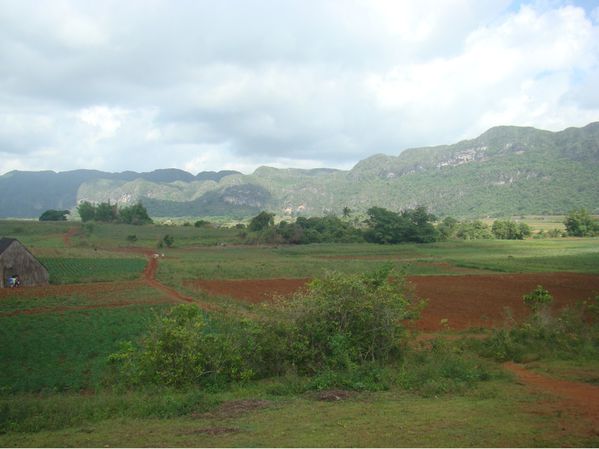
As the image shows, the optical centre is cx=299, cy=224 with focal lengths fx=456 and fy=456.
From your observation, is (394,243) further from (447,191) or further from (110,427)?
(447,191)

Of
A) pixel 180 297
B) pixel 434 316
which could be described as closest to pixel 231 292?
pixel 180 297

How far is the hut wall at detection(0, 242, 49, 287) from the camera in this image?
35.2 meters

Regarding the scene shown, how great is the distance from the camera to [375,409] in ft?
25.5

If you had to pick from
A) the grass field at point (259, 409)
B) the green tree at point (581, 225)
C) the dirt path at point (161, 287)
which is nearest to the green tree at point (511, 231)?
the green tree at point (581, 225)

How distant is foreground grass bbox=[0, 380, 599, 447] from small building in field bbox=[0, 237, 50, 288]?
32.2 m

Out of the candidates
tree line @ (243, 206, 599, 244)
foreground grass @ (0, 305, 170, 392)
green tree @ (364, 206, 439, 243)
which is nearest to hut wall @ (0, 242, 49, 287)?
foreground grass @ (0, 305, 170, 392)

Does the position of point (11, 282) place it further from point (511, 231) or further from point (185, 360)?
point (511, 231)

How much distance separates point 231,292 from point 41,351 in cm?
1748

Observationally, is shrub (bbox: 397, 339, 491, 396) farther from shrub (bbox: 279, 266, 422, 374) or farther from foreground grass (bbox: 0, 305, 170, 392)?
foreground grass (bbox: 0, 305, 170, 392)

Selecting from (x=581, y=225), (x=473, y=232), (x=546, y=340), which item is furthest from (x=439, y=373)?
(x=581, y=225)

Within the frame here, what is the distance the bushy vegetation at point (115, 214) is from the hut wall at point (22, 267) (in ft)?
241

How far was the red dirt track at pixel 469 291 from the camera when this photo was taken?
23734 millimetres

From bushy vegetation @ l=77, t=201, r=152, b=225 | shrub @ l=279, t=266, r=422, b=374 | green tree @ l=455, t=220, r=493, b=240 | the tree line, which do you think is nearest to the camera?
shrub @ l=279, t=266, r=422, b=374

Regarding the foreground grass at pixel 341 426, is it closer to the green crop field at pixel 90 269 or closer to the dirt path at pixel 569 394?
the dirt path at pixel 569 394
